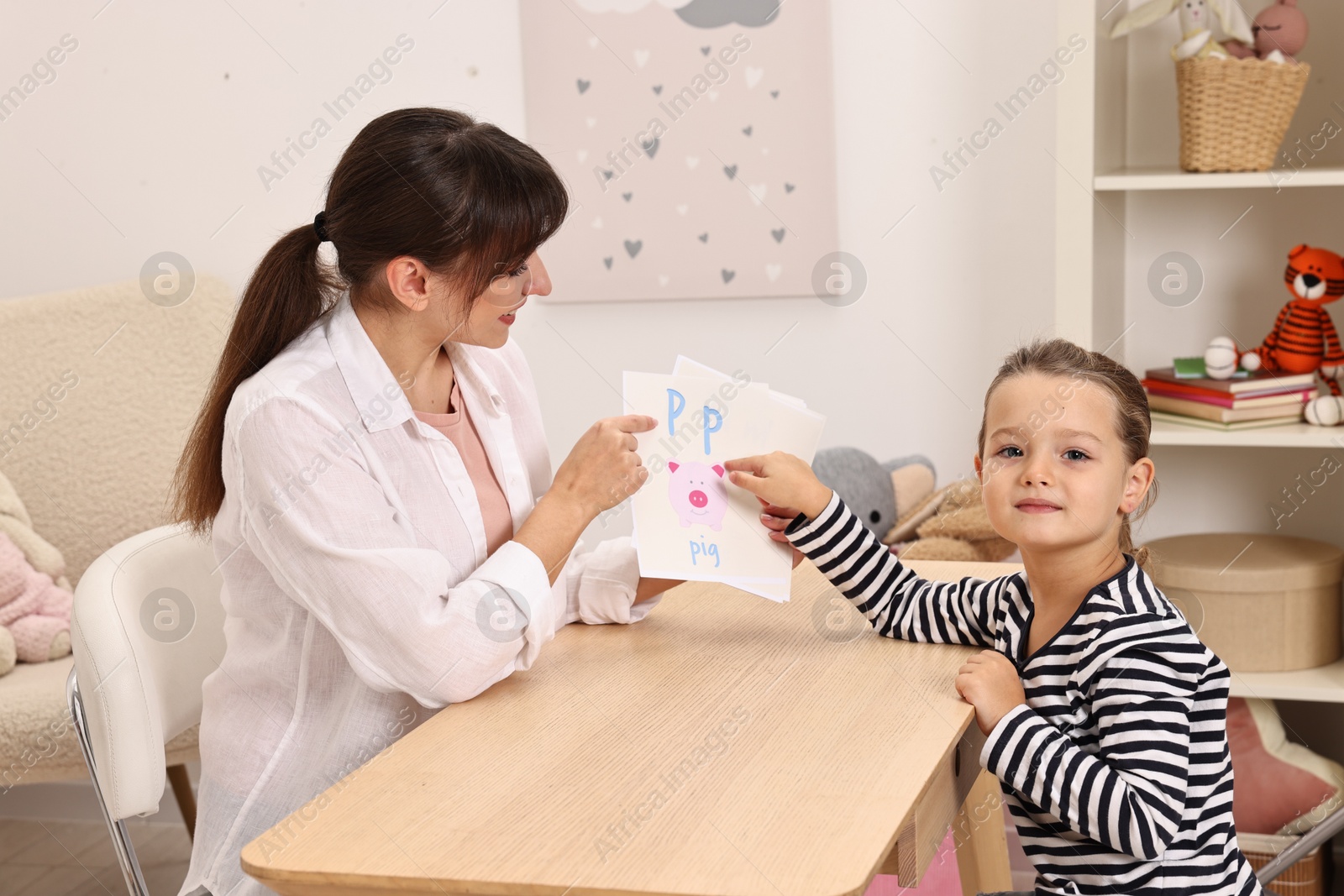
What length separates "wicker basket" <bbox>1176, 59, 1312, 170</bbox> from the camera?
1.99 meters

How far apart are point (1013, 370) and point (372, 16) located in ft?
5.97

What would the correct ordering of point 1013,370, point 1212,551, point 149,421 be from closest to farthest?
point 1013,370
point 1212,551
point 149,421

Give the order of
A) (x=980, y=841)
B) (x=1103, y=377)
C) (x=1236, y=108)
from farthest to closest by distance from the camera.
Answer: (x=1236, y=108)
(x=980, y=841)
(x=1103, y=377)

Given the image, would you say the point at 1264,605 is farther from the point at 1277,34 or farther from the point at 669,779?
the point at 669,779

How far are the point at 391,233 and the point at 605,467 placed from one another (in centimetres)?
33

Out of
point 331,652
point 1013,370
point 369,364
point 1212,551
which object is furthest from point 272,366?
A: point 1212,551

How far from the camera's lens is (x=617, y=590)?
147 cm

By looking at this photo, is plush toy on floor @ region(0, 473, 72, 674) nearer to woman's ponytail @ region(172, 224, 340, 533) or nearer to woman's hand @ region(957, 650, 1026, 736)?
woman's ponytail @ region(172, 224, 340, 533)

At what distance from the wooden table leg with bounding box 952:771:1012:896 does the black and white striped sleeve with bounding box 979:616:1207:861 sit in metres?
0.51

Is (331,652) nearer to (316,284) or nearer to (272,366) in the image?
(272,366)

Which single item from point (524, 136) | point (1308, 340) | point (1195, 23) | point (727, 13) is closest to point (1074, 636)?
point (1308, 340)

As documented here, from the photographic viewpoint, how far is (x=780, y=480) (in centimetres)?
137

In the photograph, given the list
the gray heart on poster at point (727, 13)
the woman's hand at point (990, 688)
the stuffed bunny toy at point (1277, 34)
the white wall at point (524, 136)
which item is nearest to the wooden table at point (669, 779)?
the woman's hand at point (990, 688)

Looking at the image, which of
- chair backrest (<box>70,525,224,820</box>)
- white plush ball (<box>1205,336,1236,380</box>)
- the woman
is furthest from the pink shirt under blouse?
white plush ball (<box>1205,336,1236,380</box>)
